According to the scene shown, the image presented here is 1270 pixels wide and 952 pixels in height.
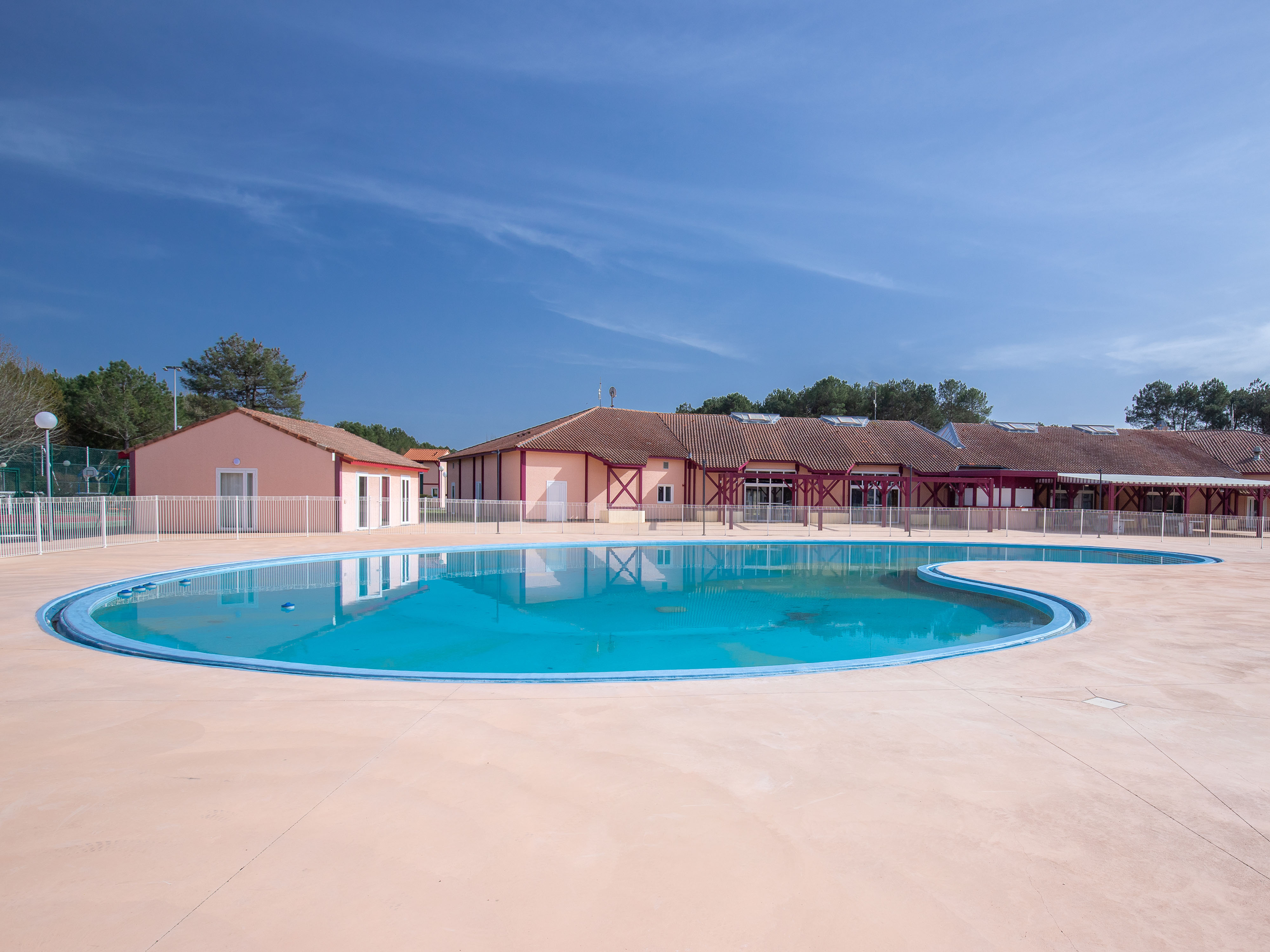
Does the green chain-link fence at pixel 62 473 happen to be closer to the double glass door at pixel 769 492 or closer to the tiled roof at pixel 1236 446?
the double glass door at pixel 769 492

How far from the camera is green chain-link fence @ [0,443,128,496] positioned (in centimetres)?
2619

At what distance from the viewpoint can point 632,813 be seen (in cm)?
347

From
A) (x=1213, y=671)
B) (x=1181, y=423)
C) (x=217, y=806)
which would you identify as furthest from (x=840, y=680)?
(x=1181, y=423)

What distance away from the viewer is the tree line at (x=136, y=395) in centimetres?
3138

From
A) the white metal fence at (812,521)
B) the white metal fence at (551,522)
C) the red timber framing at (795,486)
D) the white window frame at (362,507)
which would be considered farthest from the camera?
the red timber framing at (795,486)

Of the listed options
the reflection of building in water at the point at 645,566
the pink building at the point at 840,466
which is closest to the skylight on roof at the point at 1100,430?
the pink building at the point at 840,466

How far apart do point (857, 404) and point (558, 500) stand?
3889 centimetres

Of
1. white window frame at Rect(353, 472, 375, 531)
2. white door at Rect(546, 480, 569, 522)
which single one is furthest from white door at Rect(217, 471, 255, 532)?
white door at Rect(546, 480, 569, 522)

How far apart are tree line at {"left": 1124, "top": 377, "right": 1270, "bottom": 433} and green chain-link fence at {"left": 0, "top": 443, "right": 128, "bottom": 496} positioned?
259 ft

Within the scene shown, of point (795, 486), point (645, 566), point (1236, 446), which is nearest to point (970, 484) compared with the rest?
point (795, 486)

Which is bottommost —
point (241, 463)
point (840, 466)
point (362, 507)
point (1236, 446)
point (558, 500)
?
point (558, 500)

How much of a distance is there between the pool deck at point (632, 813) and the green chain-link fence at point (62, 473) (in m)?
27.0

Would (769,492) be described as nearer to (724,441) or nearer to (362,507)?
(724,441)

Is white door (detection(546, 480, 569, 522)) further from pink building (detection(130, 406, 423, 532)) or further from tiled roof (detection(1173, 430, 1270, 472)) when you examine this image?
tiled roof (detection(1173, 430, 1270, 472))
